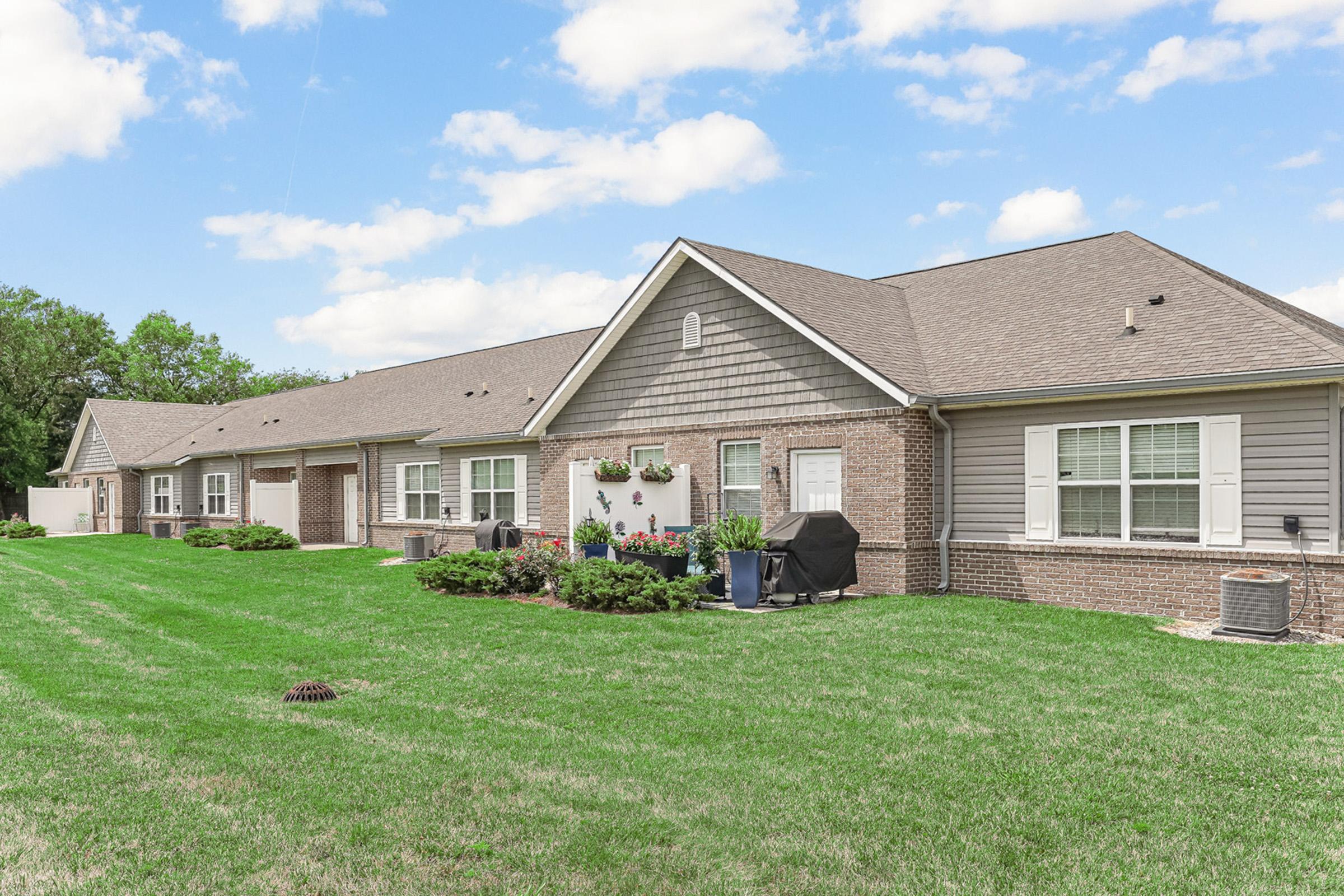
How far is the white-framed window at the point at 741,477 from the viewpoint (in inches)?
608

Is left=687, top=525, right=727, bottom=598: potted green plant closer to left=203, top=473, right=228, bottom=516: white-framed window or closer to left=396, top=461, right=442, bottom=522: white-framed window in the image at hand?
left=396, top=461, right=442, bottom=522: white-framed window

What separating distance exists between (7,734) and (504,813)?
4.04m

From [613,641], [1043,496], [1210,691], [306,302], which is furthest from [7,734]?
[306,302]

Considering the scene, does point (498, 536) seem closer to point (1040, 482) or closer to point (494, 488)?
point (494, 488)

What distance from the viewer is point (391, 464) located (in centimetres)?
2544

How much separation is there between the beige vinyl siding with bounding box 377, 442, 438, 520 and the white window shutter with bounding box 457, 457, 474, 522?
2.12 metres

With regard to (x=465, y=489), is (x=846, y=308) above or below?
above

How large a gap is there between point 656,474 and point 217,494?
954 inches

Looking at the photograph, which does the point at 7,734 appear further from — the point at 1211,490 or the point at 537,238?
the point at 537,238

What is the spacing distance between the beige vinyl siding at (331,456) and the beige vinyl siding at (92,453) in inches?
538

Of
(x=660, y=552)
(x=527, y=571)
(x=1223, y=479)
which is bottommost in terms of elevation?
(x=527, y=571)

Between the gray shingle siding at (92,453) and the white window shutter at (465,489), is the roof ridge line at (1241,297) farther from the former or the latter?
the gray shingle siding at (92,453)

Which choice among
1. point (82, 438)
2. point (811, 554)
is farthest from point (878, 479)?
point (82, 438)

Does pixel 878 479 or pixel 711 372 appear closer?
pixel 878 479
